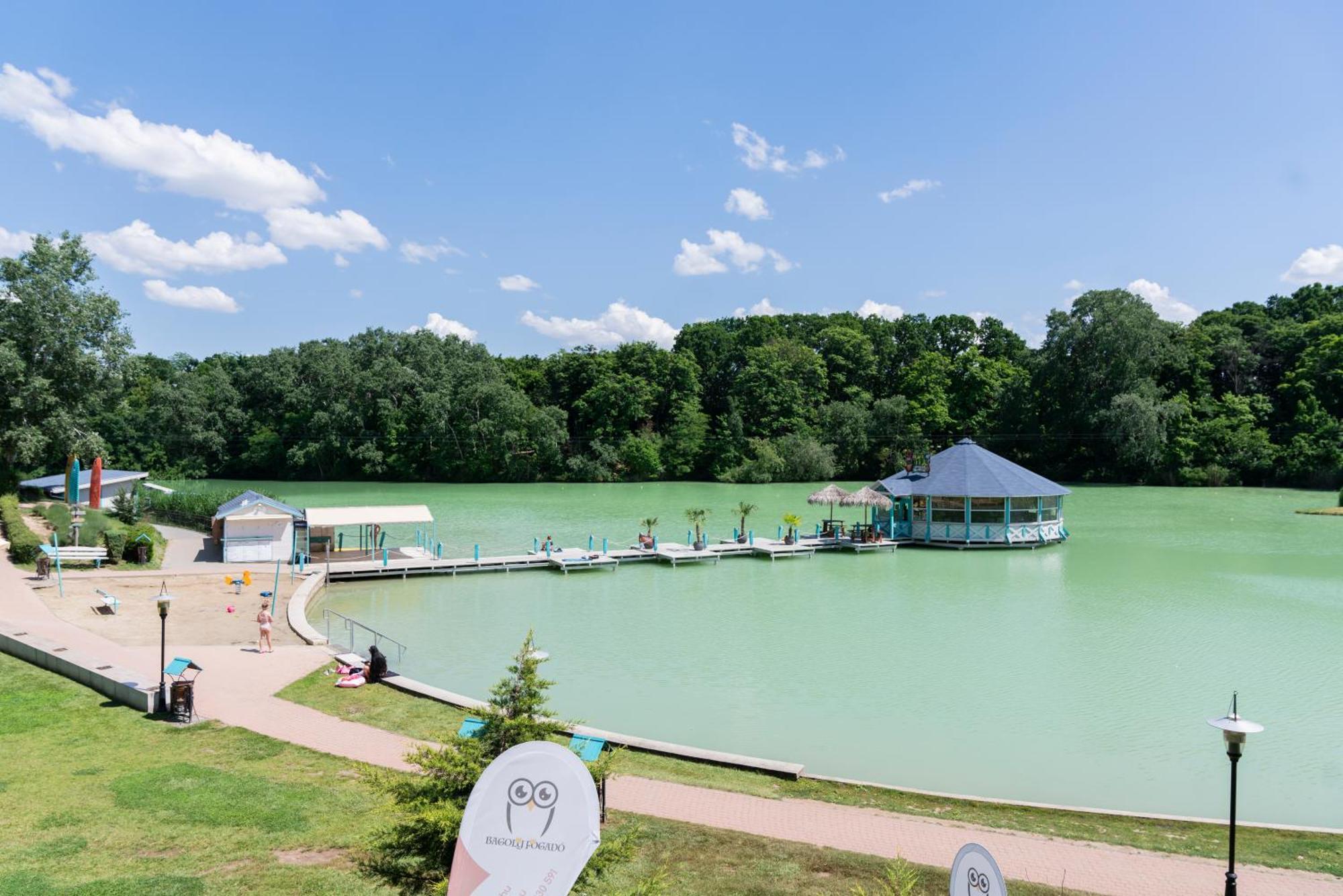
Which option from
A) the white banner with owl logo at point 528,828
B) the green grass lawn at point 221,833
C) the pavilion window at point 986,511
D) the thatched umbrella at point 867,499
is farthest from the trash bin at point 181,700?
the pavilion window at point 986,511

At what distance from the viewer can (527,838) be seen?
3240 mm

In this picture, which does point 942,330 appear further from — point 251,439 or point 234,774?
point 234,774

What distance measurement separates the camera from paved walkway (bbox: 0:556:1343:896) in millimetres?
7746

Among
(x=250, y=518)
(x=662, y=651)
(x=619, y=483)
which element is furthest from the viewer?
(x=619, y=483)

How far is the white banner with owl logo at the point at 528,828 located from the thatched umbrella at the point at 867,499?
31.1 meters

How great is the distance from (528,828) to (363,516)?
26042mm

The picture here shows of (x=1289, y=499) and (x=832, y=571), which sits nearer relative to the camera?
(x=832, y=571)

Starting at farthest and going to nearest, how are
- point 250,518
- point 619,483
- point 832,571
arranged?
point 619,483, point 832,571, point 250,518

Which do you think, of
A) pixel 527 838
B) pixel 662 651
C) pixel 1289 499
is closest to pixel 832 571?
pixel 662 651

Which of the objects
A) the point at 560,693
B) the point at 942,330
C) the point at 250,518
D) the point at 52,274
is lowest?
the point at 560,693

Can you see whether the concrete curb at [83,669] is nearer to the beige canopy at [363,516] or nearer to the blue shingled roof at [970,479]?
the beige canopy at [363,516]

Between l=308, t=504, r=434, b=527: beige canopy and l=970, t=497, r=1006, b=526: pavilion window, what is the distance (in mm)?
20195

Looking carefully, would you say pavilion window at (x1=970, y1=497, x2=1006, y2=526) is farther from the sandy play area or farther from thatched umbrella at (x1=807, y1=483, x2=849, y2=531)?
the sandy play area

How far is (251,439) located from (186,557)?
51.9 m
